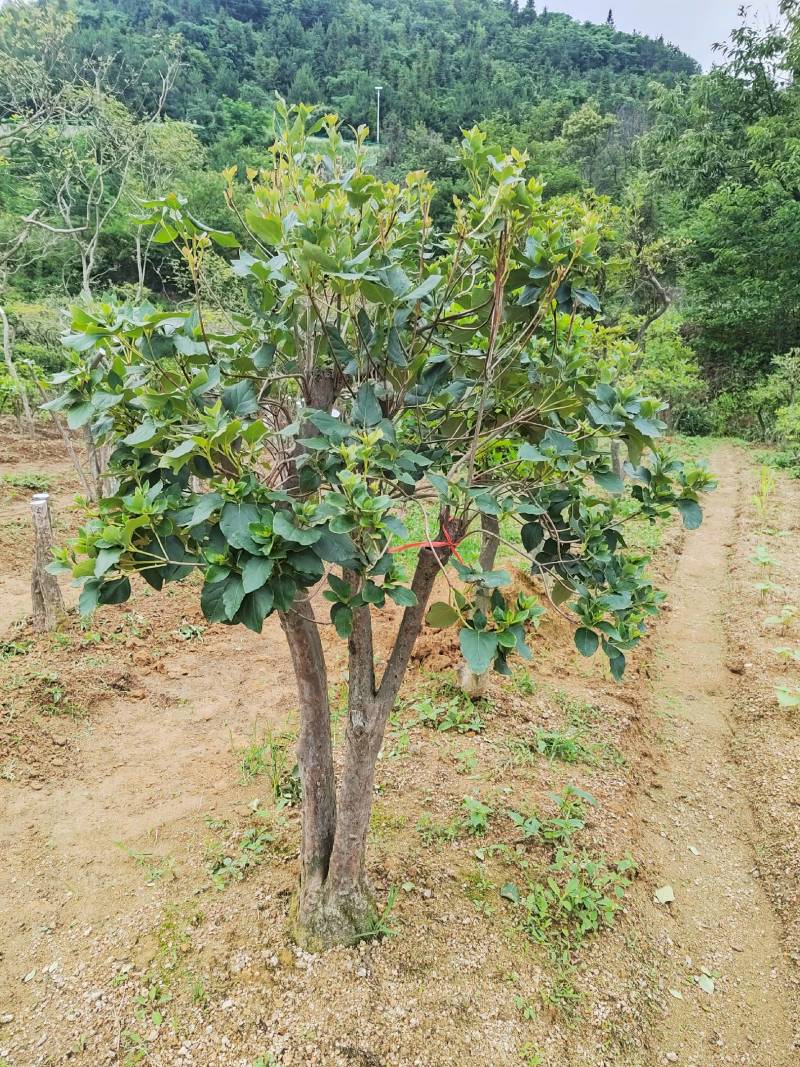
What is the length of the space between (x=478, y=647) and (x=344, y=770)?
1.08 metres

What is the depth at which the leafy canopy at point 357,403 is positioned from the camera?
1.21 meters

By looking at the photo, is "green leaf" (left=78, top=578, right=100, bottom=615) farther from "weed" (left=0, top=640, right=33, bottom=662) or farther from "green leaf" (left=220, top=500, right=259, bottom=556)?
"weed" (left=0, top=640, right=33, bottom=662)

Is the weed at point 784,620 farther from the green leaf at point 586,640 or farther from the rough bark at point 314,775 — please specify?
the rough bark at point 314,775

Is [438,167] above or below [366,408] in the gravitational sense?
above

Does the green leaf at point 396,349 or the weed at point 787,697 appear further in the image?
the weed at point 787,697

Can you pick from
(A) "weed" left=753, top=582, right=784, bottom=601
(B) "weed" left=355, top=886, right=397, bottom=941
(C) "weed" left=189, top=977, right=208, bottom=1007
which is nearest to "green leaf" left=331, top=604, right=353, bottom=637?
(B) "weed" left=355, top=886, right=397, bottom=941

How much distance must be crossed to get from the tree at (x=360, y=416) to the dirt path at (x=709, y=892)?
1459 millimetres

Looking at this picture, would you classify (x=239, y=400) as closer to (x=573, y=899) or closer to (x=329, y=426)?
(x=329, y=426)

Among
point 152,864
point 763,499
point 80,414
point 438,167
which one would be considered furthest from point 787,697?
point 438,167

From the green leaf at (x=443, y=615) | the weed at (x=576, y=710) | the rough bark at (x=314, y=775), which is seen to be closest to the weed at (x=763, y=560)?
the weed at (x=576, y=710)

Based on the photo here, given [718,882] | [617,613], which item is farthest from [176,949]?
[718,882]

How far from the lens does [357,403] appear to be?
4.64 ft

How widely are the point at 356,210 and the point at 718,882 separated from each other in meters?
3.20

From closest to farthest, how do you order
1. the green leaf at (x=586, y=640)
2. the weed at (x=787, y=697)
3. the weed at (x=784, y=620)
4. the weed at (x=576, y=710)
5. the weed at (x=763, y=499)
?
the green leaf at (x=586, y=640) < the weed at (x=787, y=697) < the weed at (x=576, y=710) < the weed at (x=784, y=620) < the weed at (x=763, y=499)
